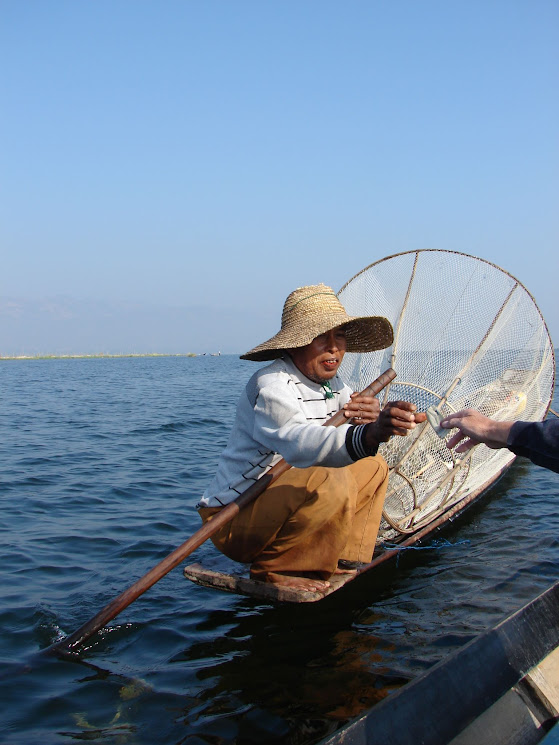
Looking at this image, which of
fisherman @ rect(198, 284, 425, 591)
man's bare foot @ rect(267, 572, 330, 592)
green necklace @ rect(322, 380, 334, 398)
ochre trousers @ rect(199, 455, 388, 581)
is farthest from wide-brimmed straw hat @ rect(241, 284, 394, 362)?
man's bare foot @ rect(267, 572, 330, 592)

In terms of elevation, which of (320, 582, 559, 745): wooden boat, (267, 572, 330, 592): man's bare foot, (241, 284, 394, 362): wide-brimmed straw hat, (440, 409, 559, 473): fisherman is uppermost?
(241, 284, 394, 362): wide-brimmed straw hat

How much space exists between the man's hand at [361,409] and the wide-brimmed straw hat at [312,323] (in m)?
0.37

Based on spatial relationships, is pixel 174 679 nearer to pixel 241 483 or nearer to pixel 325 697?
pixel 325 697

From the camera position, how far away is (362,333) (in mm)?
3516

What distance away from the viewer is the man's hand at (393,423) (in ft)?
7.62

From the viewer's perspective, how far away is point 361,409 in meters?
3.02

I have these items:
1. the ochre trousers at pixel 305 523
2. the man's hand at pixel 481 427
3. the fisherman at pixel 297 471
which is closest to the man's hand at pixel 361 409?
the fisherman at pixel 297 471

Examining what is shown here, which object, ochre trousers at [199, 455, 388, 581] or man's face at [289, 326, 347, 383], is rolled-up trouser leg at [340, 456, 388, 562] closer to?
ochre trousers at [199, 455, 388, 581]

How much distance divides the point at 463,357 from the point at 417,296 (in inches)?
25.1

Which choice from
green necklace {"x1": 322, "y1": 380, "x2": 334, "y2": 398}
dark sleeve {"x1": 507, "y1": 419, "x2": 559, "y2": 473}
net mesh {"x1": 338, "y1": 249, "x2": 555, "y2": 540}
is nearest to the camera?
dark sleeve {"x1": 507, "y1": 419, "x2": 559, "y2": 473}

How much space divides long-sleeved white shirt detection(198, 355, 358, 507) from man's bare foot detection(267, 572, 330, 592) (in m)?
0.45

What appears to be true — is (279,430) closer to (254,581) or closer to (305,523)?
(305,523)

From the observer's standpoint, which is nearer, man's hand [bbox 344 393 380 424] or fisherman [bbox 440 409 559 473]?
fisherman [bbox 440 409 559 473]

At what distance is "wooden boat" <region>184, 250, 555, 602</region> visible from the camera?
4.38m
